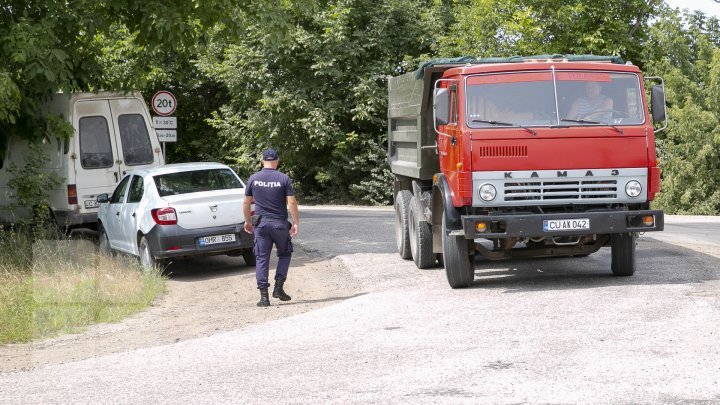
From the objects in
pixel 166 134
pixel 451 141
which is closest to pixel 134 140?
pixel 166 134

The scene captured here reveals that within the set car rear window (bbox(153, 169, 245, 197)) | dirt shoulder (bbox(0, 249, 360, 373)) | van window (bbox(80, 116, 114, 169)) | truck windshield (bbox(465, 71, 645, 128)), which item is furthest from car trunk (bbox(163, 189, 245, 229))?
van window (bbox(80, 116, 114, 169))

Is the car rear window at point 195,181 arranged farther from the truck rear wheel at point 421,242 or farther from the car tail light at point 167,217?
the truck rear wheel at point 421,242

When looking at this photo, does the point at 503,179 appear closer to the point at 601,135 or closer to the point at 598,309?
the point at 601,135

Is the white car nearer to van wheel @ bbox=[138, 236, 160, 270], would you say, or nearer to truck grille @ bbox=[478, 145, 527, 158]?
van wheel @ bbox=[138, 236, 160, 270]

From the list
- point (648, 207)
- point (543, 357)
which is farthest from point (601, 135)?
point (543, 357)

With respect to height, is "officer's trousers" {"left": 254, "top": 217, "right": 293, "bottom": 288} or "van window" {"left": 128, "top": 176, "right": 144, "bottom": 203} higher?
"van window" {"left": 128, "top": 176, "right": 144, "bottom": 203}

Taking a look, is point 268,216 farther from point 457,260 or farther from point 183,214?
point 183,214

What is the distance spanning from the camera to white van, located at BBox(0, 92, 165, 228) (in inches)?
750

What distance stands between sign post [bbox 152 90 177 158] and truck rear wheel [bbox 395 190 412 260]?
843 cm

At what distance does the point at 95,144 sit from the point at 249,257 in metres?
4.90

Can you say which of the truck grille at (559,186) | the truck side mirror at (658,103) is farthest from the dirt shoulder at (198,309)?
the truck side mirror at (658,103)

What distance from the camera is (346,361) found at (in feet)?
27.2

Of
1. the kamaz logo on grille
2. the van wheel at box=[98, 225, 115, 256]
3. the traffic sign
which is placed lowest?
the van wheel at box=[98, 225, 115, 256]

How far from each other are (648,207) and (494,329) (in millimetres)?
3455
